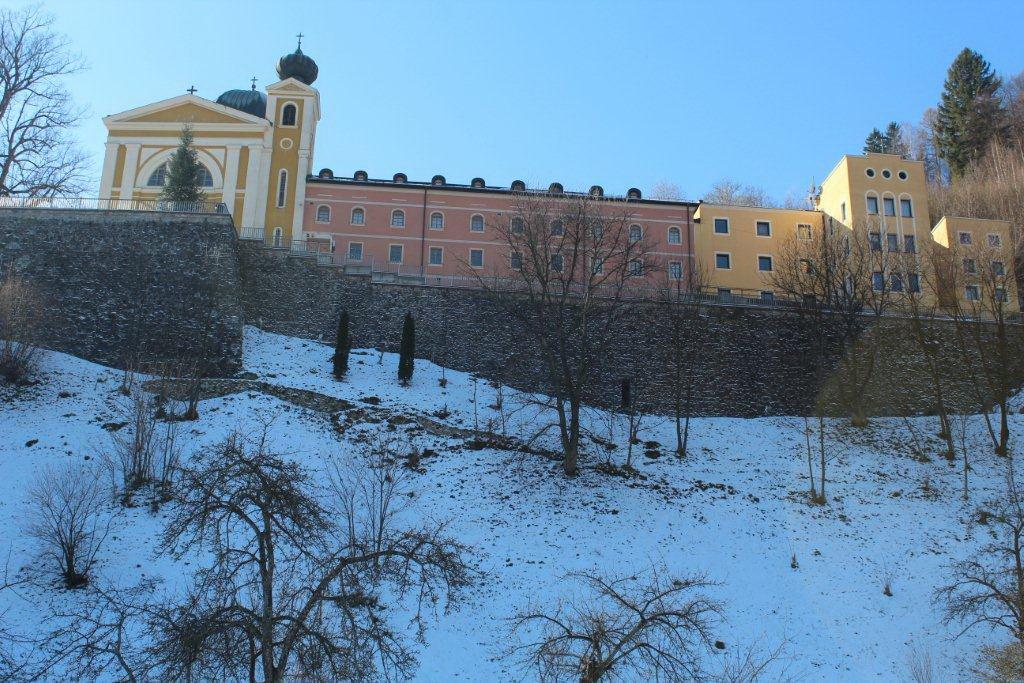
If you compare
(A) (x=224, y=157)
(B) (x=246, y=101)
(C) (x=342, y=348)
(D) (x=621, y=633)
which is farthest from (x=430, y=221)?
(D) (x=621, y=633)

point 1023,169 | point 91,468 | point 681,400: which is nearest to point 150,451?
point 91,468

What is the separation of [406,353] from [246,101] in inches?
995

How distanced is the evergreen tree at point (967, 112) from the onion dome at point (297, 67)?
50.4 meters

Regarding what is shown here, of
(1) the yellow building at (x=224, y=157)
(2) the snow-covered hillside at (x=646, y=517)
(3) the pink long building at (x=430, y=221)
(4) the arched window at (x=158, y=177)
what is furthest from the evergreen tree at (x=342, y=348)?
(4) the arched window at (x=158, y=177)

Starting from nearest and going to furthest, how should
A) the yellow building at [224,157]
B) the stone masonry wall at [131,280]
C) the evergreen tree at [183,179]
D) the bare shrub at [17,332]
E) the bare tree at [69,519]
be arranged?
the bare tree at [69,519] < the bare shrub at [17,332] < the stone masonry wall at [131,280] < the evergreen tree at [183,179] < the yellow building at [224,157]

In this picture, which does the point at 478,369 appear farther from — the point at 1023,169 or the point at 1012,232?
the point at 1023,169

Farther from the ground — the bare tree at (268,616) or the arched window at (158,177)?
the arched window at (158,177)

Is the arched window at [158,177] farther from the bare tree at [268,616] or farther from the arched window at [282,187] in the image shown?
the bare tree at [268,616]

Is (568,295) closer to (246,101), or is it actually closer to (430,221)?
(430,221)

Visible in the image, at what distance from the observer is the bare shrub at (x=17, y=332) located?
2834 cm

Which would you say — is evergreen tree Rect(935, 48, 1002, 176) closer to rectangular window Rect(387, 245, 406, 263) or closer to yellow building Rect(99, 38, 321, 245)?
rectangular window Rect(387, 245, 406, 263)

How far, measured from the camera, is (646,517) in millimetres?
25734

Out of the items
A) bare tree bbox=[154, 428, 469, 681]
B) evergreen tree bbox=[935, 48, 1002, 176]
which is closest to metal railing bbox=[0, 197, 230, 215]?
bare tree bbox=[154, 428, 469, 681]

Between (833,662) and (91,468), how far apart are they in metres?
20.3
